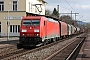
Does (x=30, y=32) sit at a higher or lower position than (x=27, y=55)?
higher

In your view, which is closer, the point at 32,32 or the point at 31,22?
the point at 32,32

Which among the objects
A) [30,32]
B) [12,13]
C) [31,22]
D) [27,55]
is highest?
[12,13]

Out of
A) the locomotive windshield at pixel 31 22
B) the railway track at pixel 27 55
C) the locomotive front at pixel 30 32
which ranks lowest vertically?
the railway track at pixel 27 55

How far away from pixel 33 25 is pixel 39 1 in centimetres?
4543

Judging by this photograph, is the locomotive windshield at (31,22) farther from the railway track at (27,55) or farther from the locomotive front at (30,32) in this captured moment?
the railway track at (27,55)

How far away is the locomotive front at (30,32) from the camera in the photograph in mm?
22688

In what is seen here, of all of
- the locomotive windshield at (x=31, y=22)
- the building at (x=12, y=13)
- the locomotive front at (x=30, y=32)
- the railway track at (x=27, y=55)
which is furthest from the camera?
the building at (x=12, y=13)

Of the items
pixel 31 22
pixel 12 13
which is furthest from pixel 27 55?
pixel 12 13

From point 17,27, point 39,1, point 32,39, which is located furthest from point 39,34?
point 39,1

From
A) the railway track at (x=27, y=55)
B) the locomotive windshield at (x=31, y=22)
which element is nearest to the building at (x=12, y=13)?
the locomotive windshield at (x=31, y=22)

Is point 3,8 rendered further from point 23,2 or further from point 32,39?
point 32,39

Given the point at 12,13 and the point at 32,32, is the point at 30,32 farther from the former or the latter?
the point at 12,13

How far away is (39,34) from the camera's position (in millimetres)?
22828

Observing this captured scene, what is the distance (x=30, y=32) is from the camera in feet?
75.3
